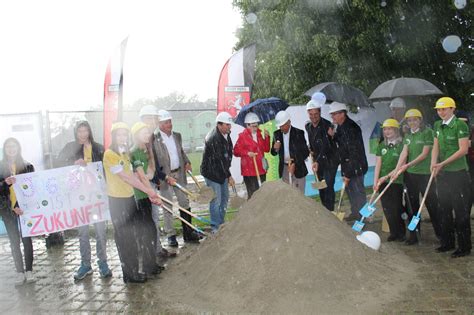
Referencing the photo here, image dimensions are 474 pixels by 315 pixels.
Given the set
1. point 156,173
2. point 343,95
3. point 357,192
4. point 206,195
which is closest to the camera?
point 156,173

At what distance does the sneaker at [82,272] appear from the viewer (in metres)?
5.72

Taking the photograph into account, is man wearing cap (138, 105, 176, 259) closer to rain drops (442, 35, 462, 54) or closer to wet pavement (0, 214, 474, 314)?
wet pavement (0, 214, 474, 314)

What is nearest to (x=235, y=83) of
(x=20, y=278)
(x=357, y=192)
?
(x=357, y=192)

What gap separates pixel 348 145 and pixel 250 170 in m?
1.58

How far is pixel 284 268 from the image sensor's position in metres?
4.58

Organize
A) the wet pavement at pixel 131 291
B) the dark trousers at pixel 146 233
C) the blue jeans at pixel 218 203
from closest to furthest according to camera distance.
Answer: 1. the wet pavement at pixel 131 291
2. the dark trousers at pixel 146 233
3. the blue jeans at pixel 218 203

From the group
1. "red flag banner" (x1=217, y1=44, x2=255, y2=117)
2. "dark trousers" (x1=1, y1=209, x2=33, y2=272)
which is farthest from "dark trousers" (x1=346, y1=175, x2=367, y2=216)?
"dark trousers" (x1=1, y1=209, x2=33, y2=272)

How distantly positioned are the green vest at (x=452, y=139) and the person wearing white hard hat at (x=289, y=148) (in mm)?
2241

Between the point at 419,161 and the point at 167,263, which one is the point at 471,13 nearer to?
the point at 419,161

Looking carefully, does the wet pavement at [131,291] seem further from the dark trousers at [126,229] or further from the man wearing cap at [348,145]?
the man wearing cap at [348,145]

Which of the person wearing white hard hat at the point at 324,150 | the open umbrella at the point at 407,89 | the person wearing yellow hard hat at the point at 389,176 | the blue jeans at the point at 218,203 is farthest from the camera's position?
the open umbrella at the point at 407,89

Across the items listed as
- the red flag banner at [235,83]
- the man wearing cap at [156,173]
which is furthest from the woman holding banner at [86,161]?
the red flag banner at [235,83]

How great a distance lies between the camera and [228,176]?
23.2 feet

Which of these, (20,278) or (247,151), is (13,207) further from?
(247,151)
